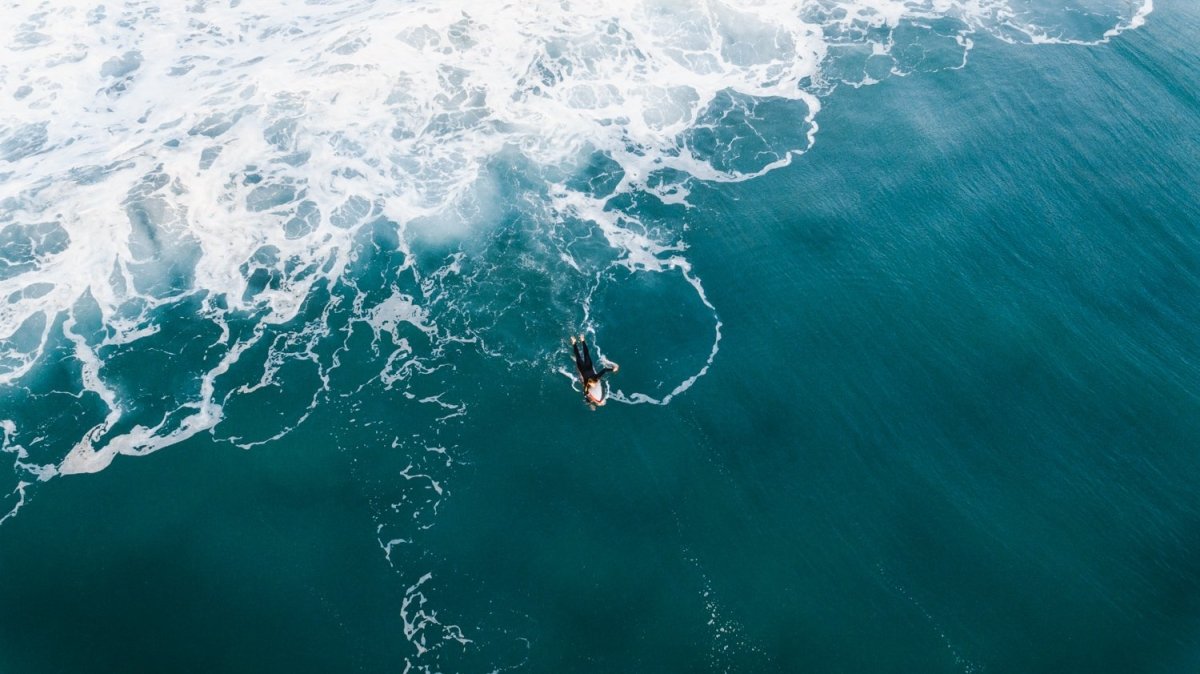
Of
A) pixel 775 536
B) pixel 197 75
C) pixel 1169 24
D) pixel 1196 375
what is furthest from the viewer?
pixel 1169 24

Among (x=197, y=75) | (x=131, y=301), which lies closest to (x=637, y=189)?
(x=131, y=301)

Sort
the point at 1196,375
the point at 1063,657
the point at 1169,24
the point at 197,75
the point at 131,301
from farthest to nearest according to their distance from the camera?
the point at 1169,24 → the point at 197,75 → the point at 131,301 → the point at 1196,375 → the point at 1063,657

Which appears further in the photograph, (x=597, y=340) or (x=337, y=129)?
(x=337, y=129)

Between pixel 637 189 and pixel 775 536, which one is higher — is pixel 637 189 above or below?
above

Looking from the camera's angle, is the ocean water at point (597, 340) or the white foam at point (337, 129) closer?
the ocean water at point (597, 340)

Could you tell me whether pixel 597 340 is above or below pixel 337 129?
below

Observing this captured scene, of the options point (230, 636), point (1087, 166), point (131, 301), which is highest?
point (1087, 166)

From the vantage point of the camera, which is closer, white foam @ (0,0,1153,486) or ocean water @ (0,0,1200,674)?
ocean water @ (0,0,1200,674)

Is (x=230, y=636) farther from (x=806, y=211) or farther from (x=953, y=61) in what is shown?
(x=953, y=61)
